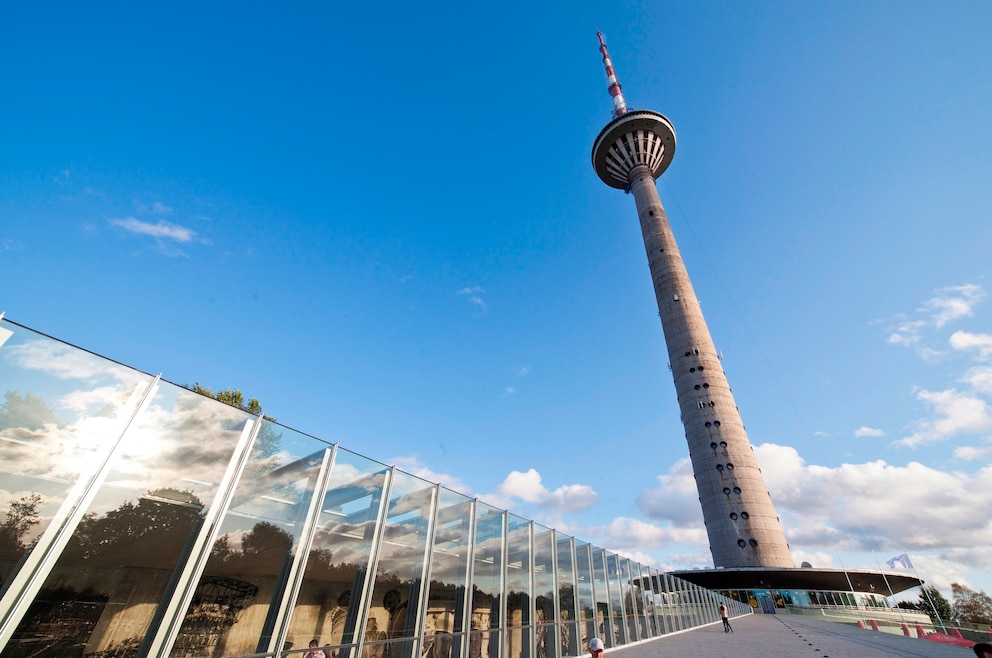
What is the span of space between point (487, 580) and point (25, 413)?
10100 mm

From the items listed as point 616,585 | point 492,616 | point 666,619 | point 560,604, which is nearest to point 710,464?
point 666,619

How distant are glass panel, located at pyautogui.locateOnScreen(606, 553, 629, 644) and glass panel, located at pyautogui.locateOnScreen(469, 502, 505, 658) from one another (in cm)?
805

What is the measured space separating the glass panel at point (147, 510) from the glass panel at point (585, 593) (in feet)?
41.4

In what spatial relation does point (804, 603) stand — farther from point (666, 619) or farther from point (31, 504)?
point (31, 504)

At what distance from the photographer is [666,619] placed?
74.6 ft

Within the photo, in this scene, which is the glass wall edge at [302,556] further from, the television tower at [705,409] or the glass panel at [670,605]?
the television tower at [705,409]

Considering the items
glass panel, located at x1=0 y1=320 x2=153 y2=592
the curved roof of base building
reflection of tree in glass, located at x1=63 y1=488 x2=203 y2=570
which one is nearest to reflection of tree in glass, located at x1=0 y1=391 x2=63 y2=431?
glass panel, located at x1=0 y1=320 x2=153 y2=592

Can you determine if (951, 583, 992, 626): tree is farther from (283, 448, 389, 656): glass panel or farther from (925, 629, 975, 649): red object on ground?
(283, 448, 389, 656): glass panel

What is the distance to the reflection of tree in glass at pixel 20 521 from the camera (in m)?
5.44

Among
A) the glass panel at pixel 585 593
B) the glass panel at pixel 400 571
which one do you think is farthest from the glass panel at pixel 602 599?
the glass panel at pixel 400 571

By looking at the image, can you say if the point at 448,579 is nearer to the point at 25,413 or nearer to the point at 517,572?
the point at 517,572

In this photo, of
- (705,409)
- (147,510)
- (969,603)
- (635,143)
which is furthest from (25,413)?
(969,603)

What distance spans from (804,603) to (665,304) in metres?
35.7

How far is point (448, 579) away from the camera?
10.3 meters
